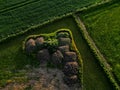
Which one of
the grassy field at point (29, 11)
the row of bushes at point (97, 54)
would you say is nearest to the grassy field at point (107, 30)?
the row of bushes at point (97, 54)

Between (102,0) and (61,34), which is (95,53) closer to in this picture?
(61,34)

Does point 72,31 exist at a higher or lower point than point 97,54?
higher

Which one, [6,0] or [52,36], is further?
[6,0]

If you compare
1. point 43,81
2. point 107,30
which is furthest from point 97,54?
point 43,81

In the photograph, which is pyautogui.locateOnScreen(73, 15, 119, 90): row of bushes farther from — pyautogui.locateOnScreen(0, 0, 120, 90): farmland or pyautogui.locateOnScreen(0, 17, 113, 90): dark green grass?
pyautogui.locateOnScreen(0, 17, 113, 90): dark green grass

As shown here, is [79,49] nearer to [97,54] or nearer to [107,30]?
[97,54]

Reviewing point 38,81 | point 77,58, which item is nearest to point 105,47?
point 77,58
